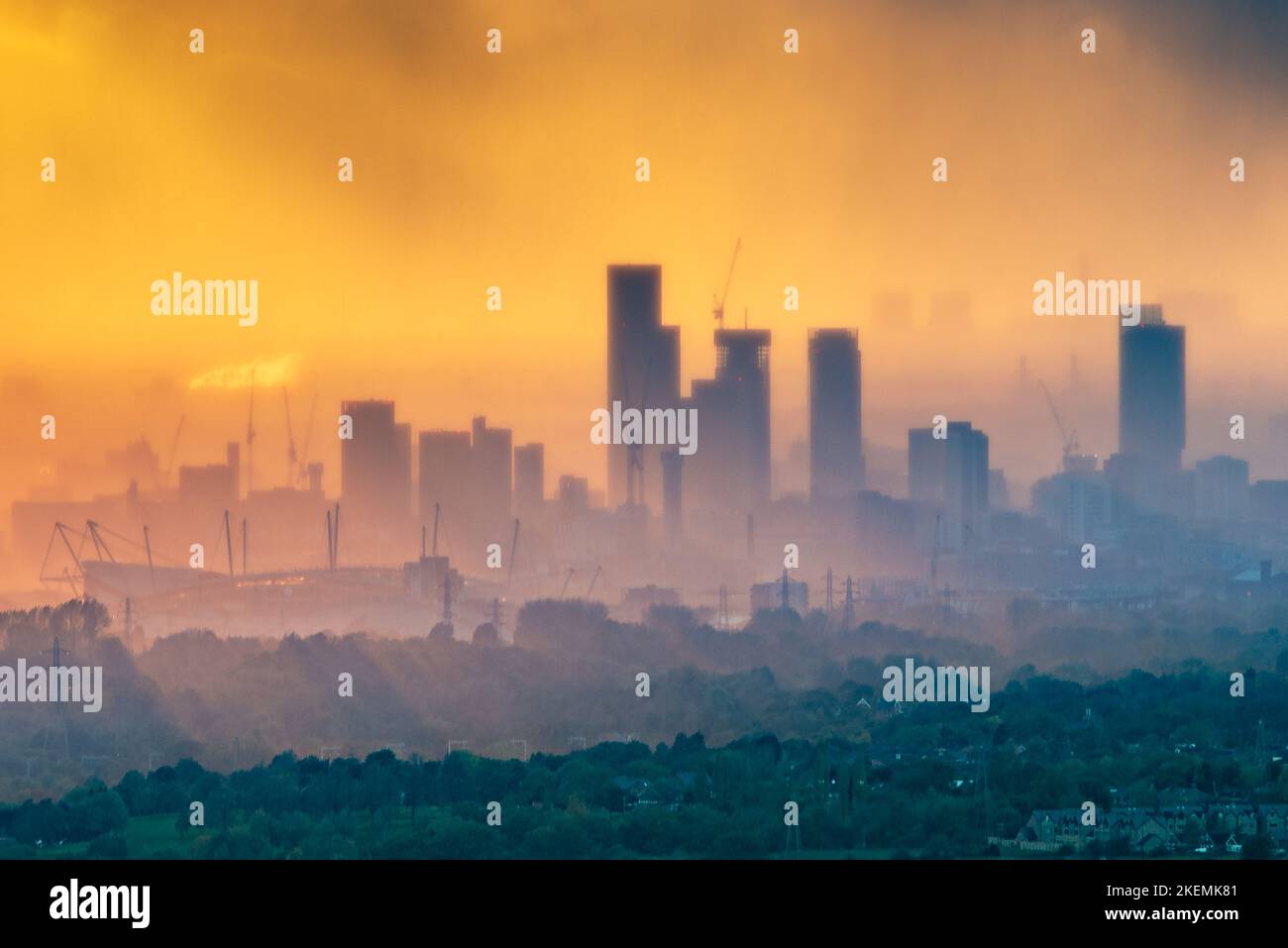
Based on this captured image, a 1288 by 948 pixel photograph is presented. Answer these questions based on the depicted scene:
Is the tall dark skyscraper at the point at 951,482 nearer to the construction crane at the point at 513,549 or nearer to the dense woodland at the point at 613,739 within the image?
the dense woodland at the point at 613,739

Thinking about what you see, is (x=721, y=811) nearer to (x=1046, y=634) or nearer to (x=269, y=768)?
(x=269, y=768)

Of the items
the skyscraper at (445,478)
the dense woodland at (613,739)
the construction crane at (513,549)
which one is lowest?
the dense woodland at (613,739)

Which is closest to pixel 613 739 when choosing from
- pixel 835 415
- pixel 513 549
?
pixel 513 549

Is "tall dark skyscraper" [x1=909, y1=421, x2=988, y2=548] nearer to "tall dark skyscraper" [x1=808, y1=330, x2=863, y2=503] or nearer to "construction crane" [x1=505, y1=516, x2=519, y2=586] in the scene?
"tall dark skyscraper" [x1=808, y1=330, x2=863, y2=503]

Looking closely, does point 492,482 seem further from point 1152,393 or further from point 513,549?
point 1152,393

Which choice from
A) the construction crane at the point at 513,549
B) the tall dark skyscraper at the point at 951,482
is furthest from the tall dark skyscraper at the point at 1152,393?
the construction crane at the point at 513,549

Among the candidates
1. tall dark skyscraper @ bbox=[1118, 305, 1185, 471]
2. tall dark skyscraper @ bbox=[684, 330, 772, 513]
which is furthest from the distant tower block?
tall dark skyscraper @ bbox=[1118, 305, 1185, 471]
